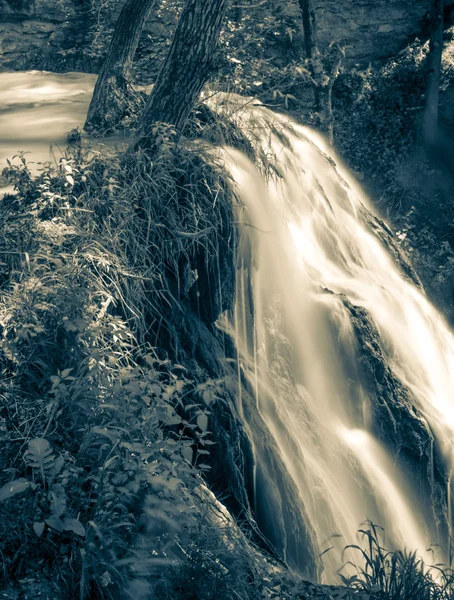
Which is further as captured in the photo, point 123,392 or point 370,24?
point 370,24

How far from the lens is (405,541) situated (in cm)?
478

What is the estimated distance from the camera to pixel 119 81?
7.39m

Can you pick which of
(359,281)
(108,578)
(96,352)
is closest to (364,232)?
(359,281)

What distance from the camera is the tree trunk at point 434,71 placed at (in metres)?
11.9

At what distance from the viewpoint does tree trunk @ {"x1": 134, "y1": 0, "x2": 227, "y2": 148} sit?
5.11 metres

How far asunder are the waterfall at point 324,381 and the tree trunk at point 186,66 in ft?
2.01

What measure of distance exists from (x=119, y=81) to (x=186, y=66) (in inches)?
99.3

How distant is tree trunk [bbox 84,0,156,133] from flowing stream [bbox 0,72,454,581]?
39.5 inches

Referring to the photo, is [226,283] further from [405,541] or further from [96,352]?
[405,541]

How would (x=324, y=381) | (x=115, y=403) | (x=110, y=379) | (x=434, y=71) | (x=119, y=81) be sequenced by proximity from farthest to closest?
(x=434, y=71) < (x=119, y=81) < (x=324, y=381) < (x=110, y=379) < (x=115, y=403)

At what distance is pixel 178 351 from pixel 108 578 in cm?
198

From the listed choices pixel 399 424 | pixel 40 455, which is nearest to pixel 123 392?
pixel 40 455

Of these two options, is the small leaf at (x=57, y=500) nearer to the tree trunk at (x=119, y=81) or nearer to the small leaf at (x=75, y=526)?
the small leaf at (x=75, y=526)

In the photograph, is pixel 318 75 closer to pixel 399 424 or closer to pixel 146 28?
pixel 146 28
